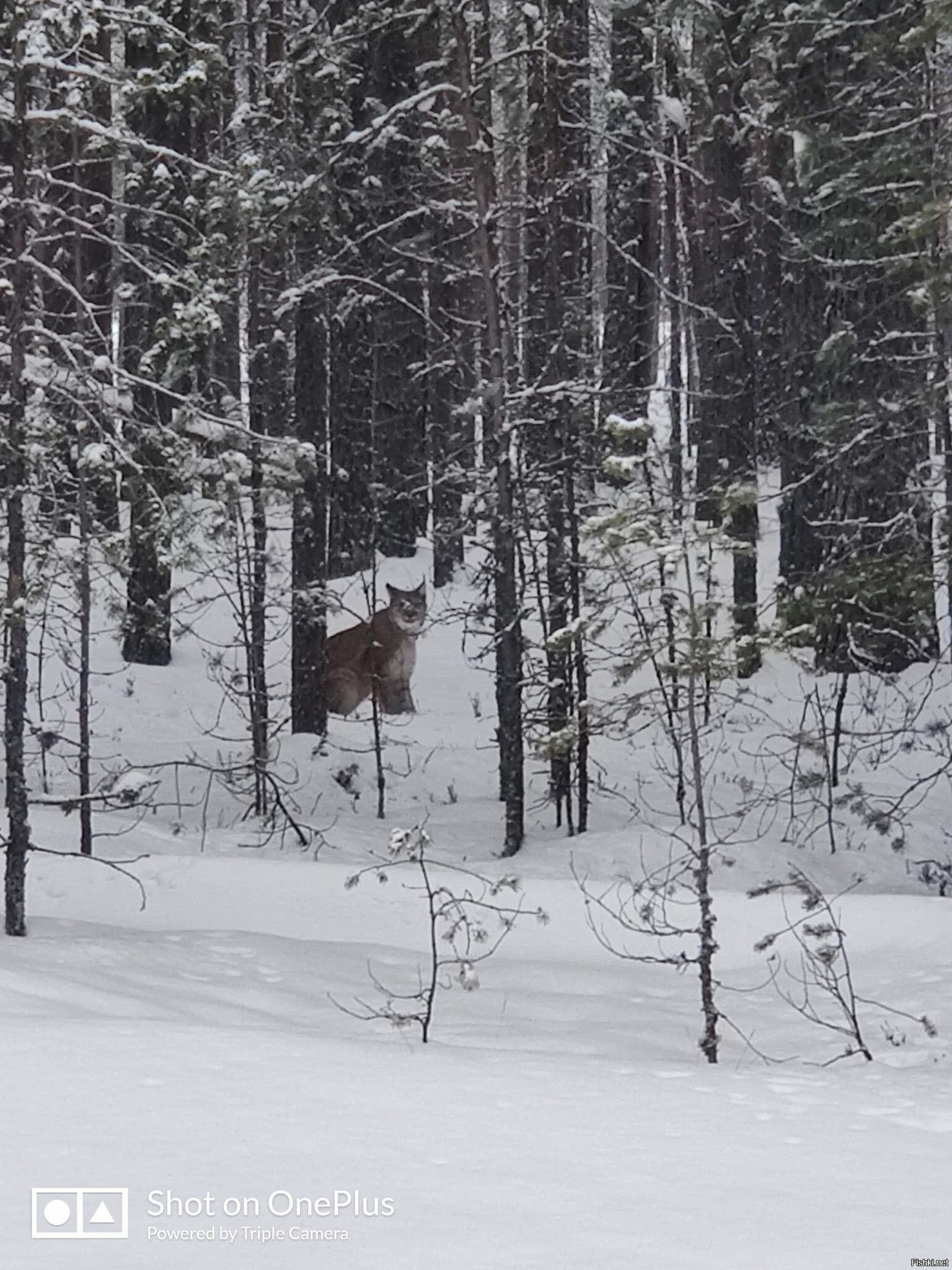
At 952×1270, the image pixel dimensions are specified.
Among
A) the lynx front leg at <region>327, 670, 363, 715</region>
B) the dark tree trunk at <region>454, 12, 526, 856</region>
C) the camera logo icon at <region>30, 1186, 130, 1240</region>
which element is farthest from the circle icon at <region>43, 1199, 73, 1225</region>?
the lynx front leg at <region>327, 670, 363, 715</region>

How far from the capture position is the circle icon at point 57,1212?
10.8 feet

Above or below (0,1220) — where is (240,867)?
below

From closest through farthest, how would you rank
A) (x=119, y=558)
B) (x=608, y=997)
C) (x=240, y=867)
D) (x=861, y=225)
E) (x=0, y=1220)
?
(x=0, y=1220) → (x=608, y=997) → (x=119, y=558) → (x=240, y=867) → (x=861, y=225)

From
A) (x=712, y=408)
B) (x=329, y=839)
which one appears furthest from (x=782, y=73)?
(x=329, y=839)

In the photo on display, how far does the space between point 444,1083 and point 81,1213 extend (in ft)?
6.03

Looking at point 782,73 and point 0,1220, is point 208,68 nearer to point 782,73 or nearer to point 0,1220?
point 0,1220

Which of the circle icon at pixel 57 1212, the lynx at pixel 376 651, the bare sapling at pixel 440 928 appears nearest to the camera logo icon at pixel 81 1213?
the circle icon at pixel 57 1212

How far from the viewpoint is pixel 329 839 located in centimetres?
1302

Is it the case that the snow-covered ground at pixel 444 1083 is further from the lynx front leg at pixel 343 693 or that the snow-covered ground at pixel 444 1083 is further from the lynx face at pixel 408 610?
the lynx face at pixel 408 610

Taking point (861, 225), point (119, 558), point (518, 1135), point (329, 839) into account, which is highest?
point (861, 225)

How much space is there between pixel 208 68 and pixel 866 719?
11997 mm

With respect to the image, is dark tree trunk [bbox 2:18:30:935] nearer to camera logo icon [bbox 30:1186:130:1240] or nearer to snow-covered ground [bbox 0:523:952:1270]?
snow-covered ground [bbox 0:523:952:1270]

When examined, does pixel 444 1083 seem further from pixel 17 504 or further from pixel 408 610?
pixel 408 610

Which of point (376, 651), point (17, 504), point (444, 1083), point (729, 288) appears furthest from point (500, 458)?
point (729, 288)
